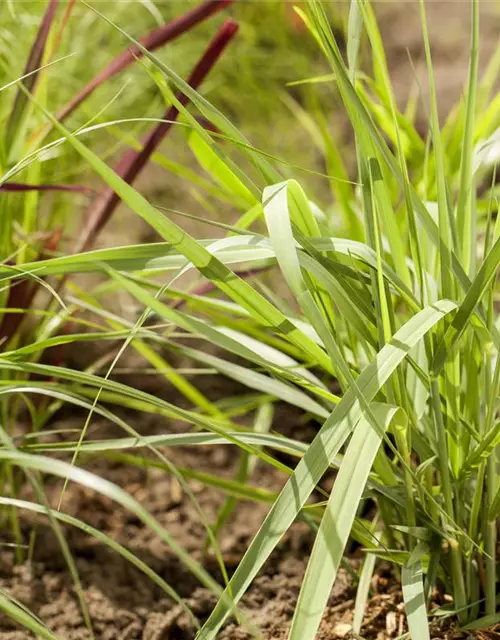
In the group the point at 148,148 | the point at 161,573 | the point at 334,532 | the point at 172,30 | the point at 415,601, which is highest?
the point at 172,30

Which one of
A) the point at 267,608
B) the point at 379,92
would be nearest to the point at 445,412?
the point at 267,608

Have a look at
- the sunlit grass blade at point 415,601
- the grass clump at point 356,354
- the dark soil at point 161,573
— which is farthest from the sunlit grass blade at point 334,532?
the dark soil at point 161,573

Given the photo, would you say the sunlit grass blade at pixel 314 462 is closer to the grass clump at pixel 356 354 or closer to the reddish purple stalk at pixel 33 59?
the grass clump at pixel 356 354

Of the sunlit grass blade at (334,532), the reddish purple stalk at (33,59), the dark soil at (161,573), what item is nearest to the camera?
the sunlit grass blade at (334,532)

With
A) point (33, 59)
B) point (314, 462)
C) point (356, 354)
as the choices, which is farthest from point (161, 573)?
point (33, 59)

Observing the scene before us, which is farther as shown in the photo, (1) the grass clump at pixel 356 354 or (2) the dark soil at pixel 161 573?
(2) the dark soil at pixel 161 573

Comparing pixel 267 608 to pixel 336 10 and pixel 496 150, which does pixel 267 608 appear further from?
pixel 336 10

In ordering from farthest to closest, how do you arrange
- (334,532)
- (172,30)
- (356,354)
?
(172,30)
(356,354)
(334,532)

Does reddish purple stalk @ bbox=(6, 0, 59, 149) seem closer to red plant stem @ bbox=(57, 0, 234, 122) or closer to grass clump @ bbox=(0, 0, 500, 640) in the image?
red plant stem @ bbox=(57, 0, 234, 122)

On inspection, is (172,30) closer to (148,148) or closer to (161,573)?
(148,148)
